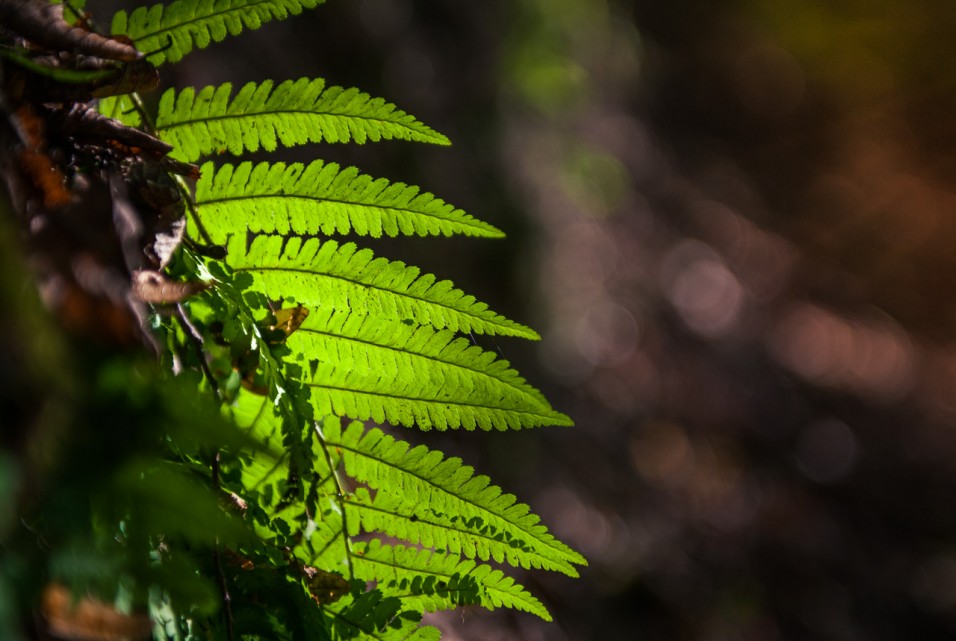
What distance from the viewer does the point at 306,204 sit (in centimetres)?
115

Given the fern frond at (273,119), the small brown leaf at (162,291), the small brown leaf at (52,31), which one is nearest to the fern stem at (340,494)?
the small brown leaf at (162,291)

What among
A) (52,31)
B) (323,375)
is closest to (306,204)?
(323,375)

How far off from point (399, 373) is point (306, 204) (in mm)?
286

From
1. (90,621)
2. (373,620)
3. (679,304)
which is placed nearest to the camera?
(90,621)

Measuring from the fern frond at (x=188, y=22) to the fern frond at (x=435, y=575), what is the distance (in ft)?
2.51

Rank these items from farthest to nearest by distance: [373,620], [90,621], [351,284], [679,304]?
[679,304], [351,284], [373,620], [90,621]

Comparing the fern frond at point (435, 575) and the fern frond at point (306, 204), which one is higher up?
the fern frond at point (306, 204)

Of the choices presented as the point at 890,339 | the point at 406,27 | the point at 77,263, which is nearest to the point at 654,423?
the point at 406,27

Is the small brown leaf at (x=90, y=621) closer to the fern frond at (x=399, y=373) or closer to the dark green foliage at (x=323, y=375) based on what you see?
the dark green foliage at (x=323, y=375)

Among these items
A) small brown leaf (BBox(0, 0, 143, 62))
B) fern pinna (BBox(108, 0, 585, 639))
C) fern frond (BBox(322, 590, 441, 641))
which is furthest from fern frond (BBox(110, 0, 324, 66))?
fern frond (BBox(322, 590, 441, 641))

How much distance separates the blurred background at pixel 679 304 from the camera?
473 centimetres

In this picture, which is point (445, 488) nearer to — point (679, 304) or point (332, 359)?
point (332, 359)

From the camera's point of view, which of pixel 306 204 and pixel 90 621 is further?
pixel 306 204

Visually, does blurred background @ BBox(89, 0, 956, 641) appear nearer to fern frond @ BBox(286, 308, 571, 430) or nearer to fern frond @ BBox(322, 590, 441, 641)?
fern frond @ BBox(322, 590, 441, 641)
